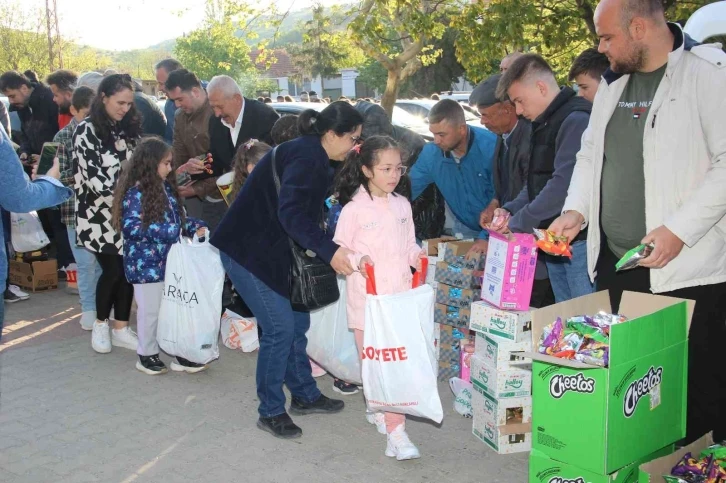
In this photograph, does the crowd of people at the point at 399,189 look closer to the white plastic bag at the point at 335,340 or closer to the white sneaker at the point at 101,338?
the white sneaker at the point at 101,338

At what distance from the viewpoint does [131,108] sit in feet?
20.6

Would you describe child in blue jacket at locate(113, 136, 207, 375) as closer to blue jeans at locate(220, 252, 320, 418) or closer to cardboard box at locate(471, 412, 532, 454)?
blue jeans at locate(220, 252, 320, 418)

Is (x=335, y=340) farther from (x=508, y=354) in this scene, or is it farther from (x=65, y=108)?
(x=65, y=108)

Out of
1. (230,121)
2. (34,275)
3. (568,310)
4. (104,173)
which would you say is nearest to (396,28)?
(230,121)

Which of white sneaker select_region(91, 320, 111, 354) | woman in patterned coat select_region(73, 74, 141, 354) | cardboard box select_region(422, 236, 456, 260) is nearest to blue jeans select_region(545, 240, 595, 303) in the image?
cardboard box select_region(422, 236, 456, 260)

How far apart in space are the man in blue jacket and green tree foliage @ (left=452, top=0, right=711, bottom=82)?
2781 mm

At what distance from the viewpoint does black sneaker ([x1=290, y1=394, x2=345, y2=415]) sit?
5.03m

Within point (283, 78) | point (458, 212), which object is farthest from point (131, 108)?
point (283, 78)

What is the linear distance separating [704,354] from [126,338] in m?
4.61

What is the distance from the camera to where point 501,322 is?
438cm

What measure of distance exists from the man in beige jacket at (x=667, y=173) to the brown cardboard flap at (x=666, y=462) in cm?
21

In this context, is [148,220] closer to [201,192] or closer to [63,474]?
[201,192]

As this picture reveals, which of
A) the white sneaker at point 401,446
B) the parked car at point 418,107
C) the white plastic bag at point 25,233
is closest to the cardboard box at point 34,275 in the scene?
the white plastic bag at point 25,233

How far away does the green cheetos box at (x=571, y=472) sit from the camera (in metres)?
3.11
